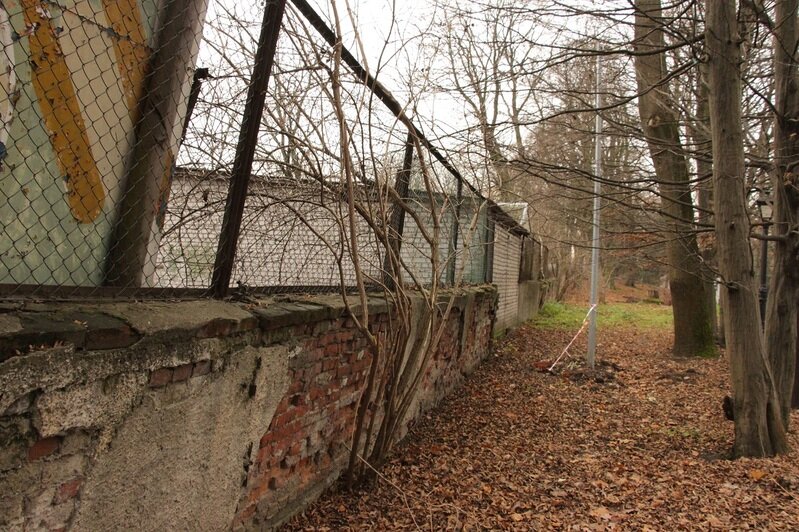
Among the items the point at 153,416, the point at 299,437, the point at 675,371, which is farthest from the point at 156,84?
the point at 675,371

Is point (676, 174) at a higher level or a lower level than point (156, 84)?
higher

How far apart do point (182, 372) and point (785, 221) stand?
5039 millimetres

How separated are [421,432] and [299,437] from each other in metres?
2.07

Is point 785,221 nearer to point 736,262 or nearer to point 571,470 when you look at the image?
point 736,262

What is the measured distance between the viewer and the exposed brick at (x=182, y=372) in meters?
1.99

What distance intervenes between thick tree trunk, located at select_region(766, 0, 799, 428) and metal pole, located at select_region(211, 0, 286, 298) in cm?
439

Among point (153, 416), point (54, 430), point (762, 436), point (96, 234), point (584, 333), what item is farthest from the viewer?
point (584, 333)

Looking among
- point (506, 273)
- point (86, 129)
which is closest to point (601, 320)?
point (506, 273)

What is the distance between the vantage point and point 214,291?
8.14 feet

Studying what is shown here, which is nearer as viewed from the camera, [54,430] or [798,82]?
[54,430]

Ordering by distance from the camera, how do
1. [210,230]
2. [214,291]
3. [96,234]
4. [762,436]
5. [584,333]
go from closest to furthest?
[96,234]
[214,291]
[210,230]
[762,436]
[584,333]

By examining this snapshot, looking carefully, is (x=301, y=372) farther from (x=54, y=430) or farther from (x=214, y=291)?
(x=54, y=430)

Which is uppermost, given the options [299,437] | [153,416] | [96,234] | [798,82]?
[798,82]

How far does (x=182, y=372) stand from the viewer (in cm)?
202
